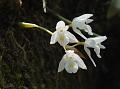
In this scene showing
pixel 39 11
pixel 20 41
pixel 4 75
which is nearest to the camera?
pixel 4 75

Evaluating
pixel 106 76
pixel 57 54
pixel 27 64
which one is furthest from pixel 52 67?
pixel 106 76

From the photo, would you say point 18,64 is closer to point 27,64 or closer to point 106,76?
point 27,64

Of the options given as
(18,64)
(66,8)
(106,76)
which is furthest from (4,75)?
(106,76)

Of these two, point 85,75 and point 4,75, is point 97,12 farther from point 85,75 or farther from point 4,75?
point 4,75

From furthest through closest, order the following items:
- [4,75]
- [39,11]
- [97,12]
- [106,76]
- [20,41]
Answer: [106,76] → [97,12] → [39,11] → [20,41] → [4,75]

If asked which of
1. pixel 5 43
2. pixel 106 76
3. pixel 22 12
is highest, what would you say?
pixel 22 12

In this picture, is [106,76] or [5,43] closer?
[5,43]

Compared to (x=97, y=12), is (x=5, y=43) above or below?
below
